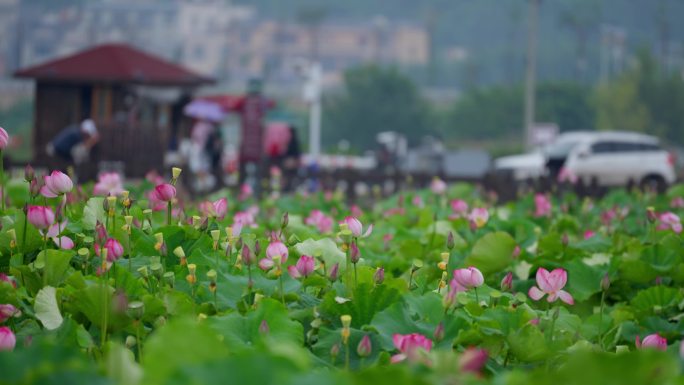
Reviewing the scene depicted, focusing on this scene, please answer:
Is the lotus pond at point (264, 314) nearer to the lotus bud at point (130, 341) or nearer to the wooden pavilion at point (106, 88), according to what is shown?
the lotus bud at point (130, 341)

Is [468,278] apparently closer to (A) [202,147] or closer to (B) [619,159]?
(A) [202,147]

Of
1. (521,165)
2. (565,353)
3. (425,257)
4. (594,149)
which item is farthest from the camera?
(521,165)

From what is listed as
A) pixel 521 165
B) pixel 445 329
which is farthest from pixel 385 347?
pixel 521 165

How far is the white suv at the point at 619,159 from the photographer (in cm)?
3084

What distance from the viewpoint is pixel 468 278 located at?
338 centimetres

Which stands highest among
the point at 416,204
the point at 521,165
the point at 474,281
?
the point at 474,281

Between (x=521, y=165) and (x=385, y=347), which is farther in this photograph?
(x=521, y=165)

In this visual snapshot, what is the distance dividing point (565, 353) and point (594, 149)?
96.2 feet

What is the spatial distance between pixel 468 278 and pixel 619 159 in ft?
95.0

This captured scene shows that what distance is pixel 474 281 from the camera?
11.1 ft

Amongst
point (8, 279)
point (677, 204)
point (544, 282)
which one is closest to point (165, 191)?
point (8, 279)

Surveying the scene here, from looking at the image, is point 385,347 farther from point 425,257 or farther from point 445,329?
point 425,257

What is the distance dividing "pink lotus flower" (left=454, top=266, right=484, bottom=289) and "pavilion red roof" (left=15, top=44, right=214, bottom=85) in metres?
27.4

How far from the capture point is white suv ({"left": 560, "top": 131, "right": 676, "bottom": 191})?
30844 millimetres
